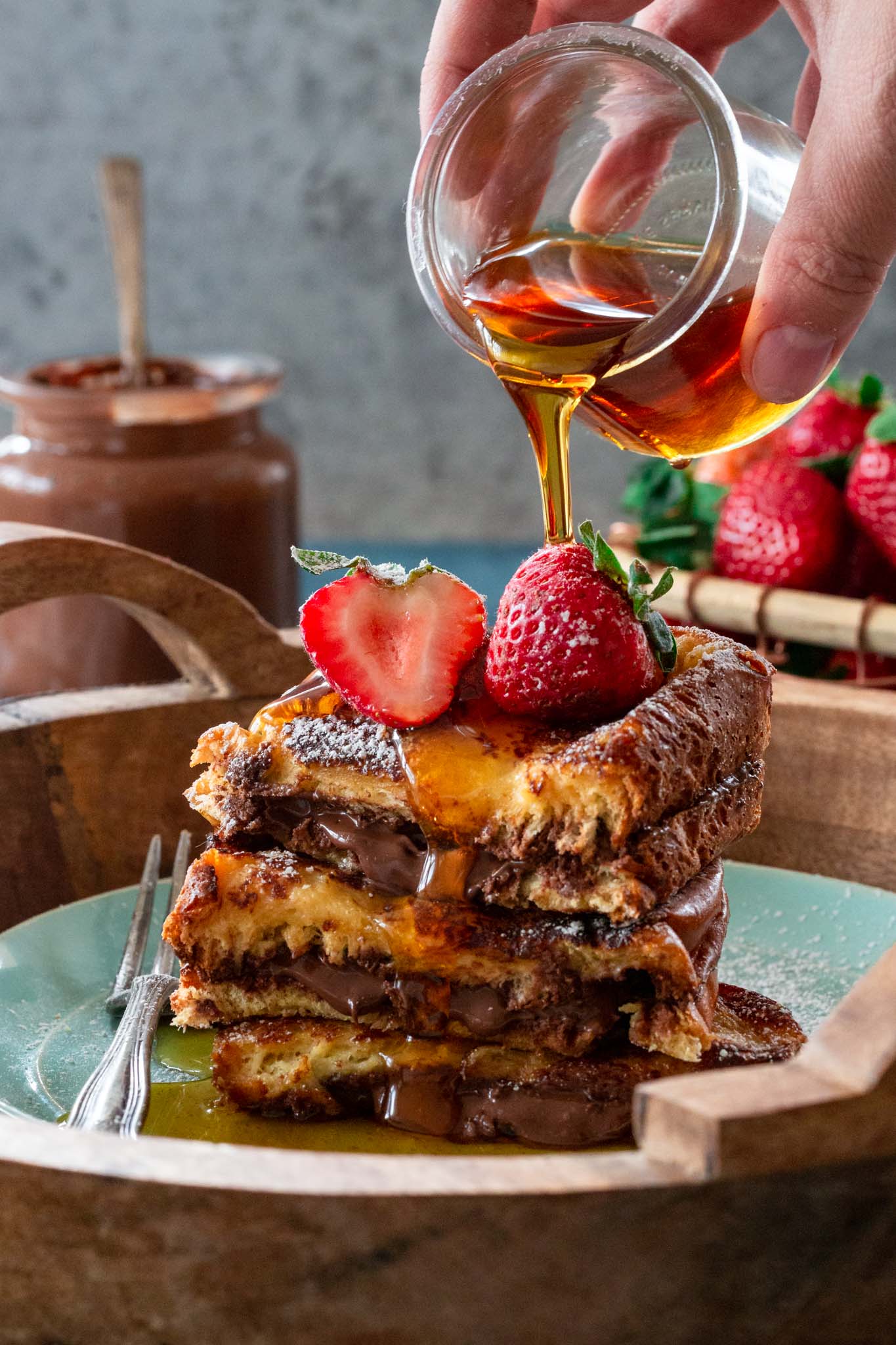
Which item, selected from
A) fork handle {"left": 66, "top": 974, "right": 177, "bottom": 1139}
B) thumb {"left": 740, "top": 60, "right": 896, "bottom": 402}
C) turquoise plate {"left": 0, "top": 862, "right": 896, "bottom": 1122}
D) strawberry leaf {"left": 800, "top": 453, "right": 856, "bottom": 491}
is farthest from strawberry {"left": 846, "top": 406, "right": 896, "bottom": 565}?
fork handle {"left": 66, "top": 974, "right": 177, "bottom": 1139}

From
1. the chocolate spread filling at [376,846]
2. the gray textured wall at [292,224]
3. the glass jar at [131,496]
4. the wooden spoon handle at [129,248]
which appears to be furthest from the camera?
the gray textured wall at [292,224]

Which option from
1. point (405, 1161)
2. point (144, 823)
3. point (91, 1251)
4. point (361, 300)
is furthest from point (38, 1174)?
point (361, 300)

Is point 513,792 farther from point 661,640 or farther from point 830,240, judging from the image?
point 830,240

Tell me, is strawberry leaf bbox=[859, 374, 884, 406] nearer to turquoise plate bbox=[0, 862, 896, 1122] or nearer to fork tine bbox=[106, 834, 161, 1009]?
turquoise plate bbox=[0, 862, 896, 1122]

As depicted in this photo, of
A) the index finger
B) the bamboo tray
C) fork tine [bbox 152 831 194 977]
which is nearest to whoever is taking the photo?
the bamboo tray

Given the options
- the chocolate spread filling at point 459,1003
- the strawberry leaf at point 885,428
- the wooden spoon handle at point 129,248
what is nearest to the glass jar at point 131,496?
the wooden spoon handle at point 129,248

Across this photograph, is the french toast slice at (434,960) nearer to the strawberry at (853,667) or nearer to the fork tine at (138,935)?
the fork tine at (138,935)

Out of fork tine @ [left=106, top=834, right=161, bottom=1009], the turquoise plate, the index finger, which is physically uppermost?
the index finger
